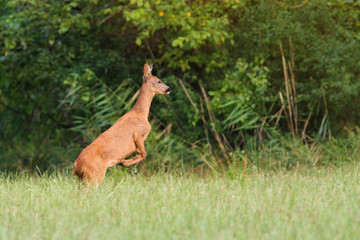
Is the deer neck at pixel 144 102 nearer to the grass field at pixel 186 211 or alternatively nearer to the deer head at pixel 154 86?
the deer head at pixel 154 86

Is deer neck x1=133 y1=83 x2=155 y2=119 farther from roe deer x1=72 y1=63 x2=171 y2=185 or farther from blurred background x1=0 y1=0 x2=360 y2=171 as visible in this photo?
blurred background x1=0 y1=0 x2=360 y2=171

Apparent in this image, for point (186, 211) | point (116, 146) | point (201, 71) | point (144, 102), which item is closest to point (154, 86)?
point (144, 102)

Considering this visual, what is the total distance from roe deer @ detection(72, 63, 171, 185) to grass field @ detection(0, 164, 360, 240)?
0.21 metres

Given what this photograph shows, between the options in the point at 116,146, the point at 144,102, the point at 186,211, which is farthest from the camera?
the point at 144,102

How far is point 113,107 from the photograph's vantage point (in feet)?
36.2

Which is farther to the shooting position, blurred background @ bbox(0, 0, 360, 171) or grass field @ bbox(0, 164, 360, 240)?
blurred background @ bbox(0, 0, 360, 171)

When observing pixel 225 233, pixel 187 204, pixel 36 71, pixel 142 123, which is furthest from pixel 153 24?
pixel 225 233

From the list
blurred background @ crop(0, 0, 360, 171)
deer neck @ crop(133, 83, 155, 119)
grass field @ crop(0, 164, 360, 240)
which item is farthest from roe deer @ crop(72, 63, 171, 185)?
blurred background @ crop(0, 0, 360, 171)

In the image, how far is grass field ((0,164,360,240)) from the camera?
4.27 m

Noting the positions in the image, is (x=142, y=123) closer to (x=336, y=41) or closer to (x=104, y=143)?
(x=104, y=143)

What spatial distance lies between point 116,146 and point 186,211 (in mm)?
1178

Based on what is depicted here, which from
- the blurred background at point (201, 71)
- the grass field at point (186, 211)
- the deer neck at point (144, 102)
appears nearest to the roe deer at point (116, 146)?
the deer neck at point (144, 102)

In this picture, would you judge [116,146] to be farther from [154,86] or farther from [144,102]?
[154,86]

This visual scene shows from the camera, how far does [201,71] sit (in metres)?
12.7
